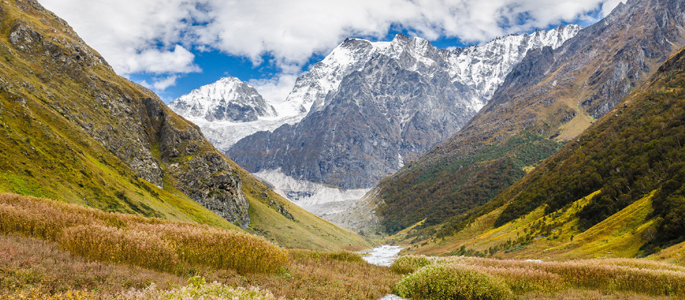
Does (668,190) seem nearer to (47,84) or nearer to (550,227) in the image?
(550,227)

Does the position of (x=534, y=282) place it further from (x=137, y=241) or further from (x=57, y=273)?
(x=57, y=273)

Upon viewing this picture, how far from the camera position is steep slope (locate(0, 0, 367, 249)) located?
3969 cm

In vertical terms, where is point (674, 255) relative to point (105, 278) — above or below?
below

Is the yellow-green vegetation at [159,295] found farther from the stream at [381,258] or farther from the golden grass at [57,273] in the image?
the stream at [381,258]

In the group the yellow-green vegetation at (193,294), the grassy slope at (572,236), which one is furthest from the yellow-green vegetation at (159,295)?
the grassy slope at (572,236)

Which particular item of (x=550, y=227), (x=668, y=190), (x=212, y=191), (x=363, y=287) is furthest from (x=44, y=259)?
(x=212, y=191)

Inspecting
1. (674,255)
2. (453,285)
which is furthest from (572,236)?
(453,285)

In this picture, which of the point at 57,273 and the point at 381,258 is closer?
the point at 57,273

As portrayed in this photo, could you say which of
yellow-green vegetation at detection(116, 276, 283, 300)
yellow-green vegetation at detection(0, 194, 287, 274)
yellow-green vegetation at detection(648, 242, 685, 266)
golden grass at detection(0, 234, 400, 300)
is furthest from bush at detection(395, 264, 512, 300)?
yellow-green vegetation at detection(648, 242, 685, 266)

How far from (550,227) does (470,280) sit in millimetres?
51983

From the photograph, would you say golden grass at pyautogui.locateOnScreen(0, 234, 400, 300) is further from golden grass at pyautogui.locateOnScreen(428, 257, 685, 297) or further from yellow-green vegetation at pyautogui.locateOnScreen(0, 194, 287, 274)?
golden grass at pyautogui.locateOnScreen(428, 257, 685, 297)

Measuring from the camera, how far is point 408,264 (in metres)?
19.2

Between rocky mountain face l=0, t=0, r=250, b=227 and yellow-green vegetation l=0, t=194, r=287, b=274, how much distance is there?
30.1 meters

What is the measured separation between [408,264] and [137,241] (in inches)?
569
